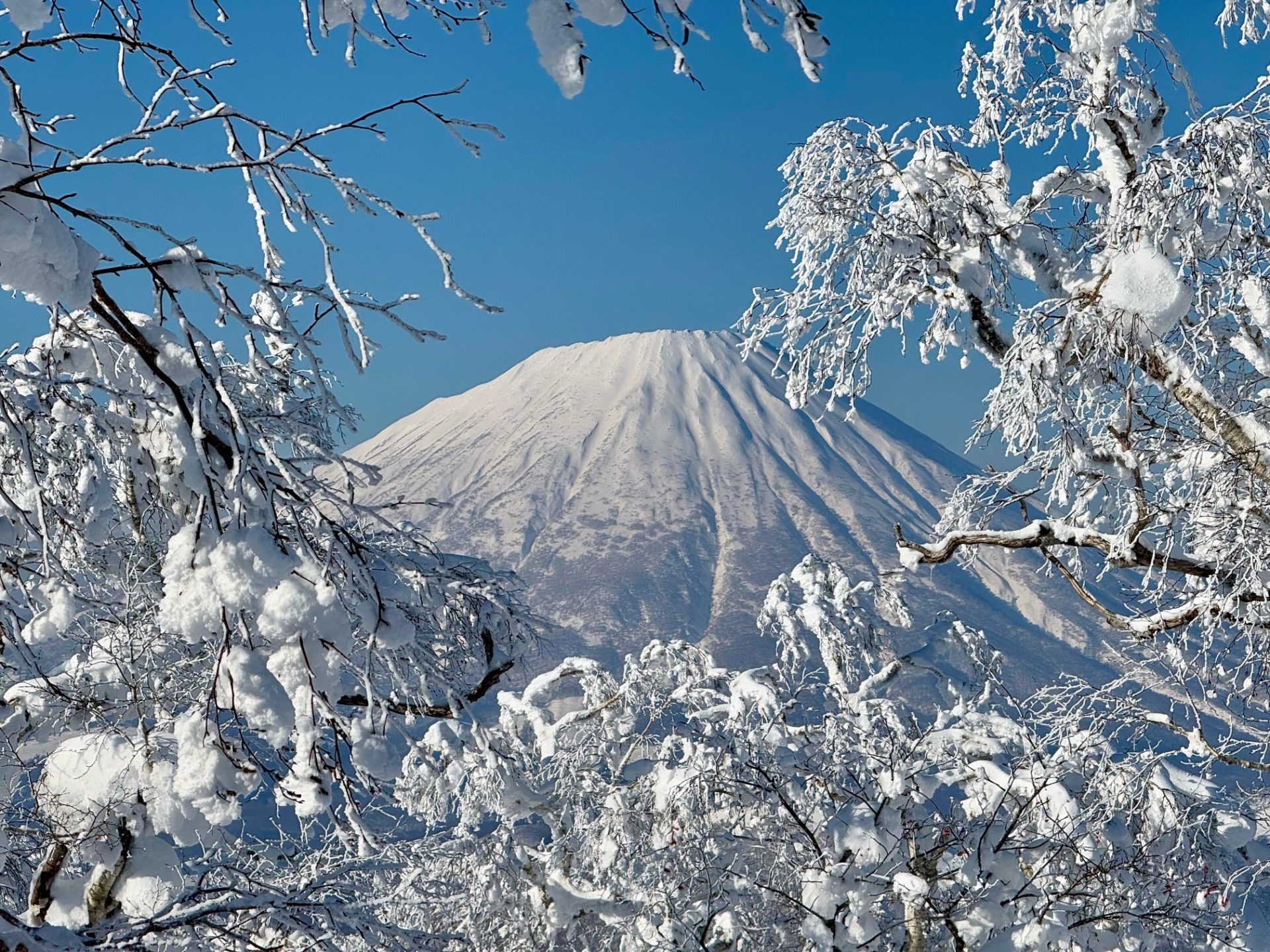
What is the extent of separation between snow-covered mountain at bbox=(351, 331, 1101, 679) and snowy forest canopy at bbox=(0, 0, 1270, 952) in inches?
3761

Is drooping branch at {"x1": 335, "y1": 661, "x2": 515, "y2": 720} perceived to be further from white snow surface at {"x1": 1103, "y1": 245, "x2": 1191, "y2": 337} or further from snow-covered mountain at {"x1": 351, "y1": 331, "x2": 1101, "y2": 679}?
snow-covered mountain at {"x1": 351, "y1": 331, "x2": 1101, "y2": 679}

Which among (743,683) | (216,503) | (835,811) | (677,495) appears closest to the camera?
(216,503)

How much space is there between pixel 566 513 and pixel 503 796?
434ft

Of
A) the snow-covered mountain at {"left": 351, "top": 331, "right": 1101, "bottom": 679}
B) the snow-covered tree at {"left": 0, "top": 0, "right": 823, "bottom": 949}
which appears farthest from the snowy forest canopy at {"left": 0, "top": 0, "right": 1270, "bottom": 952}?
the snow-covered mountain at {"left": 351, "top": 331, "right": 1101, "bottom": 679}

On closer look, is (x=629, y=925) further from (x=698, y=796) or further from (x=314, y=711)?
(x=314, y=711)

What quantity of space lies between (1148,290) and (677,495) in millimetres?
137619

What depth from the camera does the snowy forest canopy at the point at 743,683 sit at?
1551 mm

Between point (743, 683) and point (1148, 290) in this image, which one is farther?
point (743, 683)

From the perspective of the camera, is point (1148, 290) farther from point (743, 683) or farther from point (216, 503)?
point (743, 683)

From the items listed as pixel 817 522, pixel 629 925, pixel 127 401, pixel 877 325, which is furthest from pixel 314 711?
pixel 817 522

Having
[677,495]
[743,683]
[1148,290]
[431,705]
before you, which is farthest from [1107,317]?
[677,495]

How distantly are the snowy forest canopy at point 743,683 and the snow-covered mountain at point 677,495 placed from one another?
9552 centimetres

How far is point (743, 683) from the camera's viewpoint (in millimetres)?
8766

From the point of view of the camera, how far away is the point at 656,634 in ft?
364
